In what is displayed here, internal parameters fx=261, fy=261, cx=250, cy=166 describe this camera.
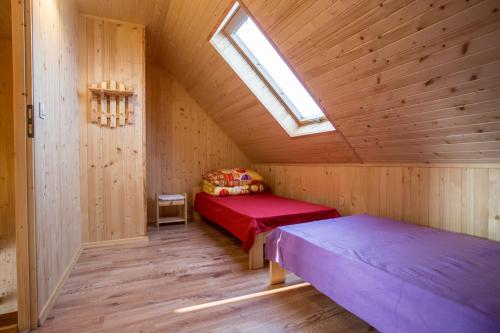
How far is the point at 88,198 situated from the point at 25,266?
1.49 metres

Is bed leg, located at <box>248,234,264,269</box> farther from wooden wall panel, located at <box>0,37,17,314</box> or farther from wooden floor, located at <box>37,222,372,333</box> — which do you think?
wooden wall panel, located at <box>0,37,17,314</box>

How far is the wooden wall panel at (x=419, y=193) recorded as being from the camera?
5.57 feet

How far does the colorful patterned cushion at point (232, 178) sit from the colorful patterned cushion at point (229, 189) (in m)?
0.05

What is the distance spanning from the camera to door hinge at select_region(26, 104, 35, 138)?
4.57ft

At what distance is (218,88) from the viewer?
3.33 metres

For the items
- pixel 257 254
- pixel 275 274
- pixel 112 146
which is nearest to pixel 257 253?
pixel 257 254

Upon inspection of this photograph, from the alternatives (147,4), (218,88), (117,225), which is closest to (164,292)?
(117,225)

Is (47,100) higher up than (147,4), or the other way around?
(147,4)

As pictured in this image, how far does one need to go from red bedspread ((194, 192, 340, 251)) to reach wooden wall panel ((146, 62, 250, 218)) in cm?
102

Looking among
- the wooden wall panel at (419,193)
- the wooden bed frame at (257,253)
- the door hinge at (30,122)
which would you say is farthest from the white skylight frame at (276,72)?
the door hinge at (30,122)

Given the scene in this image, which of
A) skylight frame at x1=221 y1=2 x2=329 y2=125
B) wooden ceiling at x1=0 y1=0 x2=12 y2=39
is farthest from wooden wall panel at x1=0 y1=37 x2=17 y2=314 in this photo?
skylight frame at x1=221 y1=2 x2=329 y2=125

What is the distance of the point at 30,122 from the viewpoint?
4.59ft

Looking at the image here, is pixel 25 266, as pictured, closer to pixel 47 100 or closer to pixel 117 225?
pixel 47 100

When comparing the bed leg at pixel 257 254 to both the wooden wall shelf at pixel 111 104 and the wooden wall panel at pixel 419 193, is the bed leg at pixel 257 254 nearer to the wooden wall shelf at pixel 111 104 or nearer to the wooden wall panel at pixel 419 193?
the wooden wall panel at pixel 419 193
